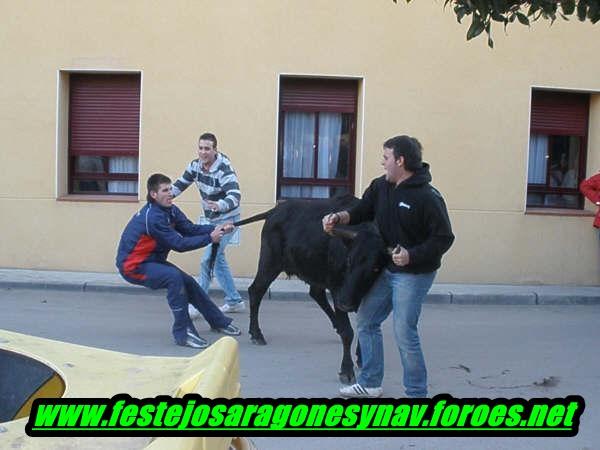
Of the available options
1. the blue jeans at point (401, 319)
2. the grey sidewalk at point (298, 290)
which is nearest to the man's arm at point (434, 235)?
the blue jeans at point (401, 319)

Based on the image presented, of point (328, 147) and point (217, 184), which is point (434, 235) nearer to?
point (217, 184)

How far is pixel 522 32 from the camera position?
39.8ft

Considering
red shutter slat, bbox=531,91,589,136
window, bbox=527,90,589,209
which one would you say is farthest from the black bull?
red shutter slat, bbox=531,91,589,136

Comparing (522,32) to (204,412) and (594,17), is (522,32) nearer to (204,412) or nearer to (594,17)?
(594,17)

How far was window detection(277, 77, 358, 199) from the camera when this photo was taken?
40.5 feet

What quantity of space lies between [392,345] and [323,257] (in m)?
1.86

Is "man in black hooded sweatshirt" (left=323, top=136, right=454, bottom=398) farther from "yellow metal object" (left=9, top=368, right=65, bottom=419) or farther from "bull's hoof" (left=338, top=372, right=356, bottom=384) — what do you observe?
"yellow metal object" (left=9, top=368, right=65, bottom=419)

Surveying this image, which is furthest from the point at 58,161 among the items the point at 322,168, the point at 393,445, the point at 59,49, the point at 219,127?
the point at 393,445

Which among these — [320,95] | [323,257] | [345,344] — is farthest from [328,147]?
[345,344]

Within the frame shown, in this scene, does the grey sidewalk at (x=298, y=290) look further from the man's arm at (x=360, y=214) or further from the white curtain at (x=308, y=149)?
the man's arm at (x=360, y=214)

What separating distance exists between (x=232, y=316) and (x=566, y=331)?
12.5 ft

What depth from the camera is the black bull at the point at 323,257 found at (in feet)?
19.4

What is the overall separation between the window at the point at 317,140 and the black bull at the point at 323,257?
4633 mm

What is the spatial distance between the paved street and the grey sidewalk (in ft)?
0.45
